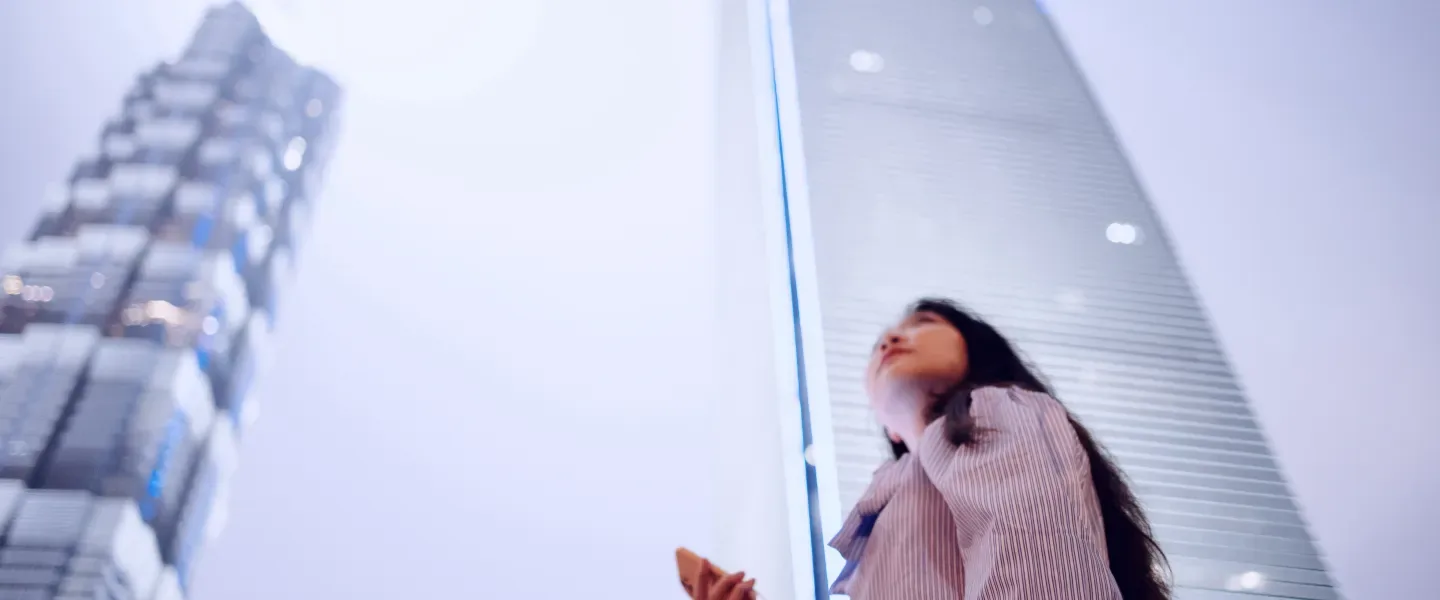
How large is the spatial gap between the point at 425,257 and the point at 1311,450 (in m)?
2.22

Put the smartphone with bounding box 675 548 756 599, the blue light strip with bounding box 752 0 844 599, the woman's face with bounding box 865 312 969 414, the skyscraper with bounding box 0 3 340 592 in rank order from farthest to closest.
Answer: the skyscraper with bounding box 0 3 340 592, the blue light strip with bounding box 752 0 844 599, the woman's face with bounding box 865 312 969 414, the smartphone with bounding box 675 548 756 599

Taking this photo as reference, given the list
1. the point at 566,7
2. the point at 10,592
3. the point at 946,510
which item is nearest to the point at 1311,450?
the point at 946,510

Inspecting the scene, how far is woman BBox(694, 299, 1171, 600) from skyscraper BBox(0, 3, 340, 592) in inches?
115

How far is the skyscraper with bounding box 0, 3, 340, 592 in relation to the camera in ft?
13.5

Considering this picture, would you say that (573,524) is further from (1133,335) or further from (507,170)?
(507,170)

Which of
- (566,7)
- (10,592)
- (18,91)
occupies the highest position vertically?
(566,7)

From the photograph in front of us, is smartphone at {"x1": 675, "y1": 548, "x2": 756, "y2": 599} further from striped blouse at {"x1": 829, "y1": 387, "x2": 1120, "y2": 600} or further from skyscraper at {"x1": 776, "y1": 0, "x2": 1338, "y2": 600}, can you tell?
skyscraper at {"x1": 776, "y1": 0, "x2": 1338, "y2": 600}

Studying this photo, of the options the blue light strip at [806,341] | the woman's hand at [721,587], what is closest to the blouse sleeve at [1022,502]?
the woman's hand at [721,587]

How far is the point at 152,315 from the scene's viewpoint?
532 centimetres

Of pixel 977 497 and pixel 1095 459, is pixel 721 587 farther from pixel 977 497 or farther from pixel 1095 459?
pixel 1095 459

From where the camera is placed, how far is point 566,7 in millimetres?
2867

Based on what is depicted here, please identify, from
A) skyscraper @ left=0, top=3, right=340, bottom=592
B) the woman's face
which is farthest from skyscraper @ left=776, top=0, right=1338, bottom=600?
skyscraper @ left=0, top=3, right=340, bottom=592

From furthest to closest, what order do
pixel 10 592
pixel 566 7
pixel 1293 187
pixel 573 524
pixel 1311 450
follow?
pixel 10 592, pixel 566 7, pixel 1293 187, pixel 573 524, pixel 1311 450

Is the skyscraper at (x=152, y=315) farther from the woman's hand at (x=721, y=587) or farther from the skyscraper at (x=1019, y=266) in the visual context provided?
the woman's hand at (x=721, y=587)
